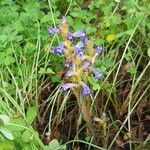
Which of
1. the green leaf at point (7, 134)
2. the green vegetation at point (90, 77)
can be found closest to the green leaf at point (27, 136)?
the green leaf at point (7, 134)

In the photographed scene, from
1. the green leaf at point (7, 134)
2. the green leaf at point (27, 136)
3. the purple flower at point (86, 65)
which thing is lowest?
the green leaf at point (27, 136)

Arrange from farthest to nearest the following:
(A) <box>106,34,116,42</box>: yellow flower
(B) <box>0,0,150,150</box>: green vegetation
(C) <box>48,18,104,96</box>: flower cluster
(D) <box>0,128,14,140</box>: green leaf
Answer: (A) <box>106,34,116,42</box>: yellow flower → (B) <box>0,0,150,150</box>: green vegetation → (C) <box>48,18,104,96</box>: flower cluster → (D) <box>0,128,14,140</box>: green leaf

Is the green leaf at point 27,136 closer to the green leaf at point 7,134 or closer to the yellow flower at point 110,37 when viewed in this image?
the green leaf at point 7,134

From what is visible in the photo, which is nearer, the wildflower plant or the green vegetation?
the wildflower plant

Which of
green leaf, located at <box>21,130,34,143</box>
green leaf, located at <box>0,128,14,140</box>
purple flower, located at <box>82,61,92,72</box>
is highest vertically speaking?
purple flower, located at <box>82,61,92,72</box>

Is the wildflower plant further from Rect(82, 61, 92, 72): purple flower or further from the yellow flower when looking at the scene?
the yellow flower

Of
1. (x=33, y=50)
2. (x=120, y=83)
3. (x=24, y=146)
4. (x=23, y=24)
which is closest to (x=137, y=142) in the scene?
(x=120, y=83)

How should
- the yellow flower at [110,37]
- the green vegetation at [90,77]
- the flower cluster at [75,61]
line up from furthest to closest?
1. the yellow flower at [110,37]
2. the green vegetation at [90,77]
3. the flower cluster at [75,61]

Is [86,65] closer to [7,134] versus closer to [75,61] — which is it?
[75,61]

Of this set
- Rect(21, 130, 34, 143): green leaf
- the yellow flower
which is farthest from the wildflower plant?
the yellow flower
